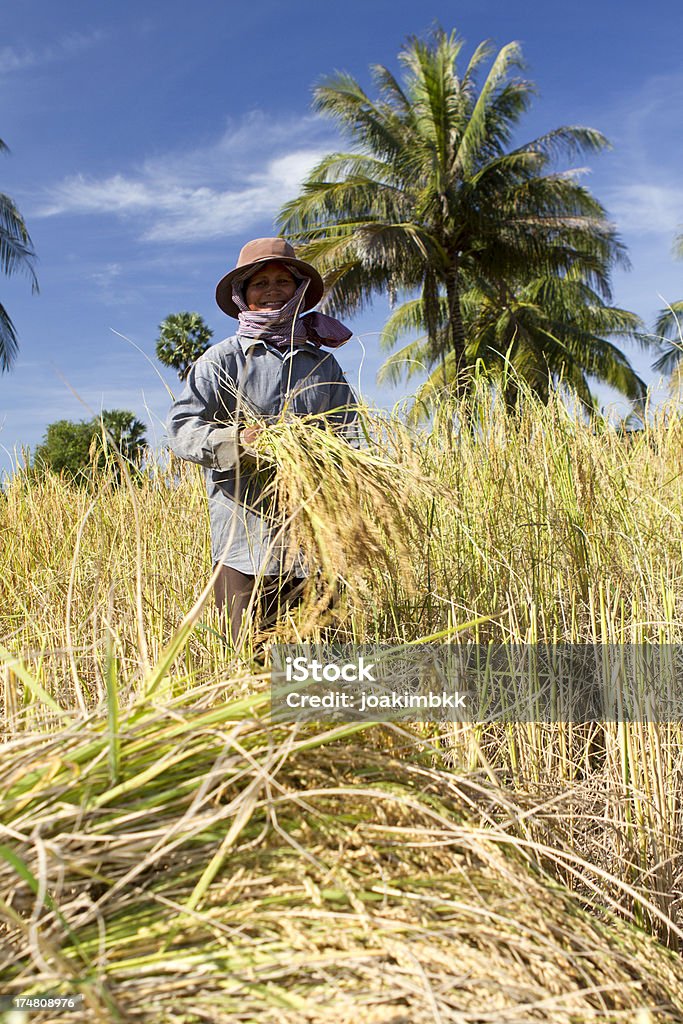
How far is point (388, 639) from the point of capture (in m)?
1.80

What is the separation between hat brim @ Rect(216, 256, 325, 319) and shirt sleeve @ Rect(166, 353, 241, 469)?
0.26 metres

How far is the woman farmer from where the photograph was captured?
177 centimetres

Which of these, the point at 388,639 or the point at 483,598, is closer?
the point at 388,639

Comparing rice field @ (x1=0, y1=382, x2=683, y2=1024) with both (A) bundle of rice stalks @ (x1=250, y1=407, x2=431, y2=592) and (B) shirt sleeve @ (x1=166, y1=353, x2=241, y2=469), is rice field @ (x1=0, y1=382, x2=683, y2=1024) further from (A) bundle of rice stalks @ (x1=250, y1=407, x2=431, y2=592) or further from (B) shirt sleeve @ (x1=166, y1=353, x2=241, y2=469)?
(B) shirt sleeve @ (x1=166, y1=353, x2=241, y2=469)

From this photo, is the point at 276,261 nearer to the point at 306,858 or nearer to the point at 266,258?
the point at 266,258

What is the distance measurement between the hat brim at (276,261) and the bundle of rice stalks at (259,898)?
1392 millimetres

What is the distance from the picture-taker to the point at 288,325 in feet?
6.47

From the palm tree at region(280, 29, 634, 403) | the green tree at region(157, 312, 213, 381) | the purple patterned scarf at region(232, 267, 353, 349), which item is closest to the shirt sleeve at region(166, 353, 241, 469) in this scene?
the purple patterned scarf at region(232, 267, 353, 349)

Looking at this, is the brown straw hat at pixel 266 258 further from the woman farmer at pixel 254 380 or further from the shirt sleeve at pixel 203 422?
→ the shirt sleeve at pixel 203 422

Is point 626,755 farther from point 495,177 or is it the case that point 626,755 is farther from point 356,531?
point 495,177

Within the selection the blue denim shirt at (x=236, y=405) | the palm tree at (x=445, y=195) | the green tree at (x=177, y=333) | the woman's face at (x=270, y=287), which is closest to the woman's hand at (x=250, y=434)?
the blue denim shirt at (x=236, y=405)

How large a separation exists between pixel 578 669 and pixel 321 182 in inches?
595

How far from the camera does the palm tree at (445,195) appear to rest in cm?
1441

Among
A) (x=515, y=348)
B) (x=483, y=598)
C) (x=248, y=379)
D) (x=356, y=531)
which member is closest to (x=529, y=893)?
(x=356, y=531)
